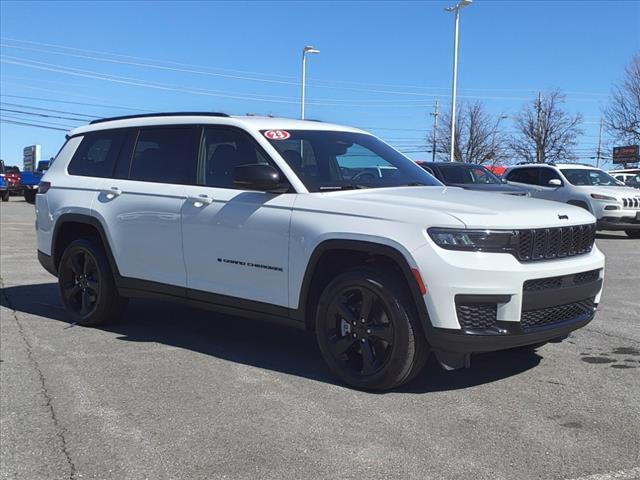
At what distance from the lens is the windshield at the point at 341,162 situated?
5.03 m

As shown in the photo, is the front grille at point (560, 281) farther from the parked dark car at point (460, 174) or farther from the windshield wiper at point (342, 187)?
the parked dark car at point (460, 174)

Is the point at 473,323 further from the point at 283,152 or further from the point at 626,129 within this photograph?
the point at 626,129

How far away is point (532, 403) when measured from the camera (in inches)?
167

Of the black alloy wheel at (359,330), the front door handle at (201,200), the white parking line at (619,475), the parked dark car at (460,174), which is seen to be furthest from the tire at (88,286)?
the parked dark car at (460,174)

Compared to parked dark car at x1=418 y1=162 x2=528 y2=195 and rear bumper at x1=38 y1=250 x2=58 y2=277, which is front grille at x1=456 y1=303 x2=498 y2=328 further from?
parked dark car at x1=418 y1=162 x2=528 y2=195

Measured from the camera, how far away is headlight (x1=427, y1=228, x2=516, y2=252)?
13.2 feet

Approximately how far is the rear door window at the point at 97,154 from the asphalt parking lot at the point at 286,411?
5.03 ft

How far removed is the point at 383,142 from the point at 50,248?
348 centimetres

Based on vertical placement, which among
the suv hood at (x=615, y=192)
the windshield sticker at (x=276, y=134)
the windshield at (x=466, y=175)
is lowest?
the suv hood at (x=615, y=192)

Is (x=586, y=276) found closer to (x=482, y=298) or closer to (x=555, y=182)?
(x=482, y=298)

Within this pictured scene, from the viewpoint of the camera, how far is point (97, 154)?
654 centimetres

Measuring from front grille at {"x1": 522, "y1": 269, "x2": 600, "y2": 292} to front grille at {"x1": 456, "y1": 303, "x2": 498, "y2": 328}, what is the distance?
24cm

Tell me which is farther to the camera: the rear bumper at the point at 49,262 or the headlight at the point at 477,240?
the rear bumper at the point at 49,262

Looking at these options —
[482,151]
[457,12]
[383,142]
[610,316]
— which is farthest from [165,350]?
[482,151]
